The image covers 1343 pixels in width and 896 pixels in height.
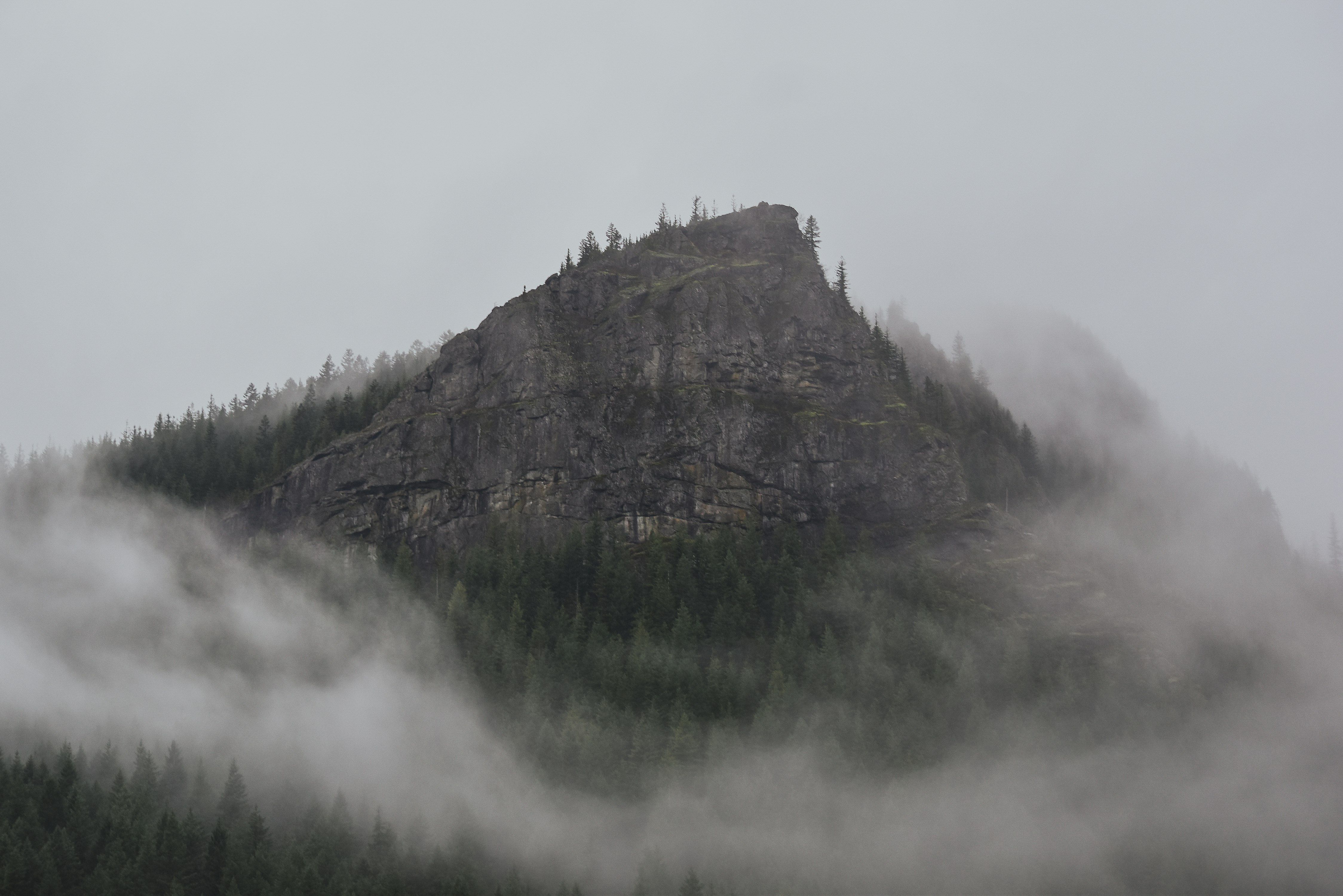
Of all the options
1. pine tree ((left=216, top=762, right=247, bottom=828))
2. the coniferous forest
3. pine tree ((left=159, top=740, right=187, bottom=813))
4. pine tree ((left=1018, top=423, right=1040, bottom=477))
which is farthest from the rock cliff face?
pine tree ((left=216, top=762, right=247, bottom=828))

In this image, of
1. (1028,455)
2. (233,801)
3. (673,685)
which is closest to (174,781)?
(233,801)

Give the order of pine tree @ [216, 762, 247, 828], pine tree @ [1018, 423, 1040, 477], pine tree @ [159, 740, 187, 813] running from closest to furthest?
pine tree @ [216, 762, 247, 828] < pine tree @ [159, 740, 187, 813] < pine tree @ [1018, 423, 1040, 477]

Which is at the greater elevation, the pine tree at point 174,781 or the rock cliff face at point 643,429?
the rock cliff face at point 643,429

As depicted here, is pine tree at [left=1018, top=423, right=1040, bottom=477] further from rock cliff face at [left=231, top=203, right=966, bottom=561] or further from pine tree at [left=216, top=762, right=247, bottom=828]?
pine tree at [left=216, top=762, right=247, bottom=828]

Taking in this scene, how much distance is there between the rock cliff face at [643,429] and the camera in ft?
501

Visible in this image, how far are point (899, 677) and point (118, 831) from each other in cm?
7399

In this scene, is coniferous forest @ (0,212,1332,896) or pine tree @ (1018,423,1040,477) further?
pine tree @ (1018,423,1040,477)

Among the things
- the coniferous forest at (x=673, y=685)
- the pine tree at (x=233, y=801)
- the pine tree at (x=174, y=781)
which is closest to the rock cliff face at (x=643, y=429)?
the coniferous forest at (x=673, y=685)

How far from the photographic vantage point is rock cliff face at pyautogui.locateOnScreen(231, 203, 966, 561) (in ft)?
501

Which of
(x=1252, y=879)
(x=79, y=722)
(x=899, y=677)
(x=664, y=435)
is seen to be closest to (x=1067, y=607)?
(x=899, y=677)

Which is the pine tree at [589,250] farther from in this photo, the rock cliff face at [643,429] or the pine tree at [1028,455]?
the pine tree at [1028,455]

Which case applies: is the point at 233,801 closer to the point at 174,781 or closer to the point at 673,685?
the point at 174,781

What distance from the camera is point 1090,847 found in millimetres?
101812

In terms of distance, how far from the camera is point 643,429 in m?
158
